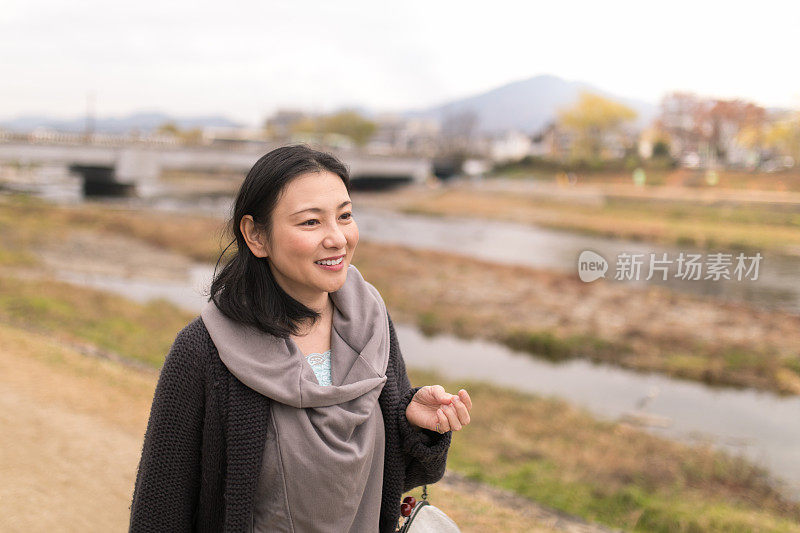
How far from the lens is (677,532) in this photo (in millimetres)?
5438

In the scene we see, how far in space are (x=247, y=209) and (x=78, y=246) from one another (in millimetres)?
21929

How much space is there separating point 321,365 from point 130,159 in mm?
35312

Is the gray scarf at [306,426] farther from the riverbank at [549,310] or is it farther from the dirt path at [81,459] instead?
the riverbank at [549,310]

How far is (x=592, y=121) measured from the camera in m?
22.0

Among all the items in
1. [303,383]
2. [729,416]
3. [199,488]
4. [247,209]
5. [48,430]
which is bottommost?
[729,416]

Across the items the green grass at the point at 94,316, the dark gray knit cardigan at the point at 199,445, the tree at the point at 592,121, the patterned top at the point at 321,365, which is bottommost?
the green grass at the point at 94,316

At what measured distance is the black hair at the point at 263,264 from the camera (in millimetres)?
1668

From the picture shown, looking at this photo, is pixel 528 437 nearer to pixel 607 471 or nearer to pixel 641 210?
pixel 607 471

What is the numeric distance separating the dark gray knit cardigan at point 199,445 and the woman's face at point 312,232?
0.30m

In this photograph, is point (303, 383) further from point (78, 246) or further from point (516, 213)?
point (516, 213)

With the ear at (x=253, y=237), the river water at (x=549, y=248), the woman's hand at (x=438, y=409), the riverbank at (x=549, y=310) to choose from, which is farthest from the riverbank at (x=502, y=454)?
the ear at (x=253, y=237)

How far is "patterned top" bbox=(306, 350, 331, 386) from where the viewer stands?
1.76 meters

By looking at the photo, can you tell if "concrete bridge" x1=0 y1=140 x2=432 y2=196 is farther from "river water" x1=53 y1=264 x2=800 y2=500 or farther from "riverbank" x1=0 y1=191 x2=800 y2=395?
"river water" x1=53 y1=264 x2=800 y2=500

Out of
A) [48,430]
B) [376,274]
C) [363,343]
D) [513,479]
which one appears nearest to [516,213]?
[376,274]
